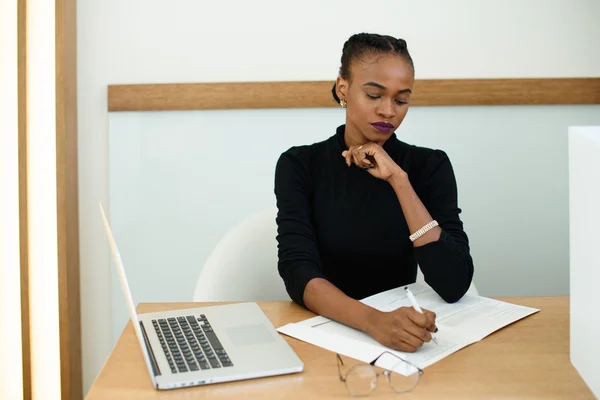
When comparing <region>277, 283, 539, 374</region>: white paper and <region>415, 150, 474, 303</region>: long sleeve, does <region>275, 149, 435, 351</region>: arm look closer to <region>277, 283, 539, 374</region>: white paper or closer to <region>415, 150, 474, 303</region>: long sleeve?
<region>277, 283, 539, 374</region>: white paper

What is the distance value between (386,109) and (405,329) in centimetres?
61

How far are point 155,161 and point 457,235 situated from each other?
1.26 m

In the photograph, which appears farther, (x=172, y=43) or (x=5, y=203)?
(x=172, y=43)

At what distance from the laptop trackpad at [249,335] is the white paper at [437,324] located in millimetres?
48

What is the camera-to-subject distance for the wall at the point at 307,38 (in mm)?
2400

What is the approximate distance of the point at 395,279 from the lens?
5.72ft

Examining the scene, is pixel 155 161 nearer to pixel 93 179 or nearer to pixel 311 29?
pixel 93 179

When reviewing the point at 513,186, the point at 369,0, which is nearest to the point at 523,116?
the point at 513,186

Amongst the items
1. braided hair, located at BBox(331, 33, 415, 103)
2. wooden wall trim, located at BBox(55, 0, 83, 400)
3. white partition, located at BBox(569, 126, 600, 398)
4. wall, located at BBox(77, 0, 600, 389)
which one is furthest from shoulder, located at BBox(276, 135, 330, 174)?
wooden wall trim, located at BBox(55, 0, 83, 400)

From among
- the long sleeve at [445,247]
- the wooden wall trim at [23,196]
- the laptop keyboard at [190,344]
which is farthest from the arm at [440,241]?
the wooden wall trim at [23,196]

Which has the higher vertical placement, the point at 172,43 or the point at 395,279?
the point at 172,43

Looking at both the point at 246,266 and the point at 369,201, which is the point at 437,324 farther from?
the point at 246,266

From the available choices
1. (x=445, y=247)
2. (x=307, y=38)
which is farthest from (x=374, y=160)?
(x=307, y=38)

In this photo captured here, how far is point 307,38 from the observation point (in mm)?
2410
